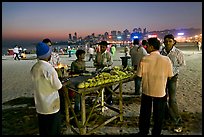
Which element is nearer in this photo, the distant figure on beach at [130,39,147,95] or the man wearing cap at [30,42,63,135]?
the man wearing cap at [30,42,63,135]

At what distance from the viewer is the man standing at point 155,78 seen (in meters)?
3.97

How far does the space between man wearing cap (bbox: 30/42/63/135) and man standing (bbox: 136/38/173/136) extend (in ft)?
5.70

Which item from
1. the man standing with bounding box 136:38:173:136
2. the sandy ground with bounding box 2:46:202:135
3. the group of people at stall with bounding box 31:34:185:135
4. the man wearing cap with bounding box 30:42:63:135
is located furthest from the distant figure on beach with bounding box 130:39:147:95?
the man wearing cap with bounding box 30:42:63:135

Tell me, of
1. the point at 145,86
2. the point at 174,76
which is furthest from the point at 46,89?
the point at 174,76

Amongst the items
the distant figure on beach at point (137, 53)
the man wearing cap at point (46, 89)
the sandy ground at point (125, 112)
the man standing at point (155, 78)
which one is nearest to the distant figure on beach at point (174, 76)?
the sandy ground at point (125, 112)

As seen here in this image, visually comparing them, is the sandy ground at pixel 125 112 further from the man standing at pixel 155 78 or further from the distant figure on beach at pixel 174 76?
the man standing at pixel 155 78

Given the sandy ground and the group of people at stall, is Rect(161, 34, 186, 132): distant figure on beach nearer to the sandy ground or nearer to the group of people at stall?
the group of people at stall

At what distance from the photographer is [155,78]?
159 inches

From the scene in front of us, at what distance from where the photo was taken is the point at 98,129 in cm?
487

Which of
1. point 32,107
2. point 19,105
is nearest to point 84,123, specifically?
point 32,107

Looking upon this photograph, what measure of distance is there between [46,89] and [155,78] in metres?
2.07

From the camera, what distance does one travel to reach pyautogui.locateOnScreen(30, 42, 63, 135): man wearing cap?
335cm

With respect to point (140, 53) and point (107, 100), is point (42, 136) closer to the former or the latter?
point (107, 100)

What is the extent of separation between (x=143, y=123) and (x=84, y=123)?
4.08ft
